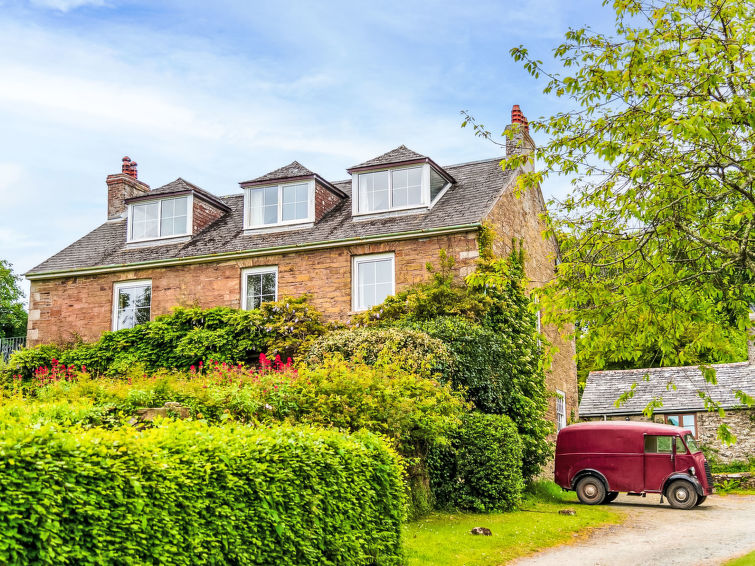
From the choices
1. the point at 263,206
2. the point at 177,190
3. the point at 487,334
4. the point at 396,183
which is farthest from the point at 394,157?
the point at 177,190

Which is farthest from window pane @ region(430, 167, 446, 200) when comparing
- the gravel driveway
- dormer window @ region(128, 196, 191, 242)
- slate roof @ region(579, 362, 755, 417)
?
slate roof @ region(579, 362, 755, 417)

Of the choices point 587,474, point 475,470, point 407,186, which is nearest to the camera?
point 475,470

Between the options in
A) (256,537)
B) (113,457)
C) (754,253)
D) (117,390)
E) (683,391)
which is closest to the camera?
(113,457)

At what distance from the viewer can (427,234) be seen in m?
21.2

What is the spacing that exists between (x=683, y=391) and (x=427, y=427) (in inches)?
895

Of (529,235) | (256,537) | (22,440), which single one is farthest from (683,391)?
(22,440)

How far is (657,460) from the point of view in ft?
66.4

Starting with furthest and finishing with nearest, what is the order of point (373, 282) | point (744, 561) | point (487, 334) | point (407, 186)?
point (407, 186) → point (373, 282) → point (487, 334) → point (744, 561)

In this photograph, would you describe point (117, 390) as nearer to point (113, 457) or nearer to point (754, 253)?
point (113, 457)

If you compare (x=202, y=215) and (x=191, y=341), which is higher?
(x=202, y=215)

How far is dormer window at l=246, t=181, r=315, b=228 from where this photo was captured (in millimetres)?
24344

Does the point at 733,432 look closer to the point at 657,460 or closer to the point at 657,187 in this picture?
the point at 657,460

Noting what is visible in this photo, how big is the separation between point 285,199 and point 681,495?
568 inches

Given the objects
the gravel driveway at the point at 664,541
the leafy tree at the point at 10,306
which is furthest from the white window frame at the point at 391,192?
the leafy tree at the point at 10,306
